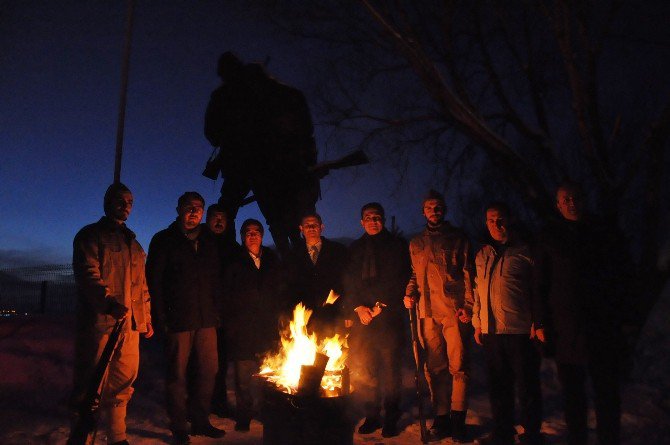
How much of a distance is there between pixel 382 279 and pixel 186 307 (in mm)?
2076

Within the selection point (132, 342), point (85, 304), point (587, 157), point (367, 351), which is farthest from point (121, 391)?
point (587, 157)

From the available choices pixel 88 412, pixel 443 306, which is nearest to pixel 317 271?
pixel 443 306

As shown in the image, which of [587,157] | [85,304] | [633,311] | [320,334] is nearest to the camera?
[633,311]

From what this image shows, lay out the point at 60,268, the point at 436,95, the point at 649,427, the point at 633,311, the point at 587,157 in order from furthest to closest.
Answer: the point at 60,268 < the point at 436,95 < the point at 587,157 < the point at 649,427 < the point at 633,311

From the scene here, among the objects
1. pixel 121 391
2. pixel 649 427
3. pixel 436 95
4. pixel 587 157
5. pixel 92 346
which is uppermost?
pixel 436 95

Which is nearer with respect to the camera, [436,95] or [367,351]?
[367,351]

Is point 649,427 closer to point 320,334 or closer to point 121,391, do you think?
point 320,334

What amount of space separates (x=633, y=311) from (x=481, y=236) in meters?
1.50

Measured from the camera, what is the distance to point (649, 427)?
16.7 feet

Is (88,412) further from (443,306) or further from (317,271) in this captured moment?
(443,306)

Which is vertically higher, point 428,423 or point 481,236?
point 481,236

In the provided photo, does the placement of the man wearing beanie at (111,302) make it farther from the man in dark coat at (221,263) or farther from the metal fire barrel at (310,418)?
the metal fire barrel at (310,418)

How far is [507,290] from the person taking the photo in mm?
4422

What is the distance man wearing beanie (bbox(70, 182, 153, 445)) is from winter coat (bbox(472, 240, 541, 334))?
3214 mm
